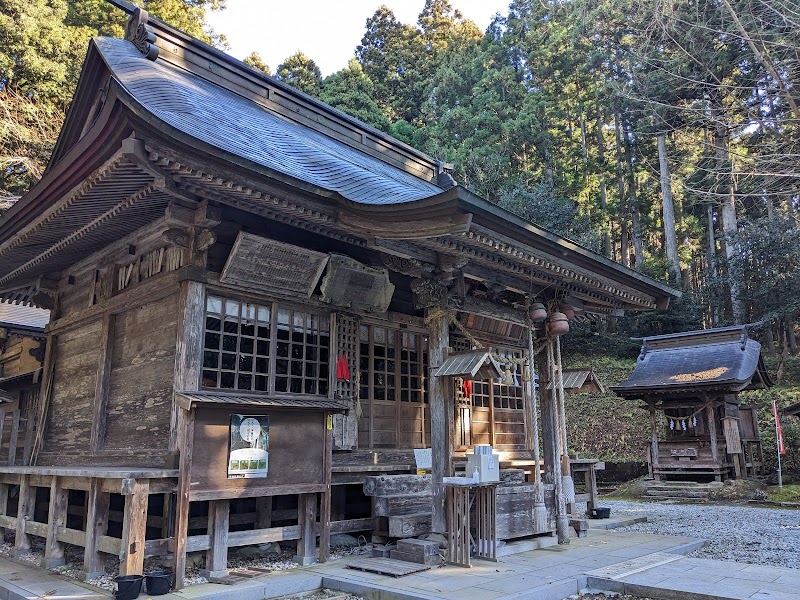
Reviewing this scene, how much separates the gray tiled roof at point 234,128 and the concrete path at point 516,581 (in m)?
4.17

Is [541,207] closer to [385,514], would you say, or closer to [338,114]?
[338,114]

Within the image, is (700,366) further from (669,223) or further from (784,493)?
(669,223)

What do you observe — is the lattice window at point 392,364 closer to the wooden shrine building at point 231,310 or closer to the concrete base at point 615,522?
the wooden shrine building at point 231,310

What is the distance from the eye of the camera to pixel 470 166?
32406 millimetres

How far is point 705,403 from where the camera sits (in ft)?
61.1

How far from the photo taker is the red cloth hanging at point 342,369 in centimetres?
867

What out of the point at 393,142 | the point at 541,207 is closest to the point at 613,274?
the point at 393,142

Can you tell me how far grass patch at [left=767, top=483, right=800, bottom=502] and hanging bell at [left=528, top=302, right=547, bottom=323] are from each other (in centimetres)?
1255

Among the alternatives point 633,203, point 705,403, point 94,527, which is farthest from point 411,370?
point 633,203

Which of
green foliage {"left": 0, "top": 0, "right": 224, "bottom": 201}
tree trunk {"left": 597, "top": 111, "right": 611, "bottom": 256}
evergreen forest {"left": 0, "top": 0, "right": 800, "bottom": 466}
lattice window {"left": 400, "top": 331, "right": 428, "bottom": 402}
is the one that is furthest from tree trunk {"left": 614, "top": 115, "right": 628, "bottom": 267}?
green foliage {"left": 0, "top": 0, "right": 224, "bottom": 201}

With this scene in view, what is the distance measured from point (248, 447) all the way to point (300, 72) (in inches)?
1425

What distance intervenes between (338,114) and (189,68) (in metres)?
3.24

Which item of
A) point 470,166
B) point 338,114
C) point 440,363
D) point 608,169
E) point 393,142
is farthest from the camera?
point 608,169

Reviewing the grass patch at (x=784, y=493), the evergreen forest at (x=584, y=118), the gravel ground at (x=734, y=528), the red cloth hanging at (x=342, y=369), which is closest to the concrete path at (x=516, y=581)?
the gravel ground at (x=734, y=528)
